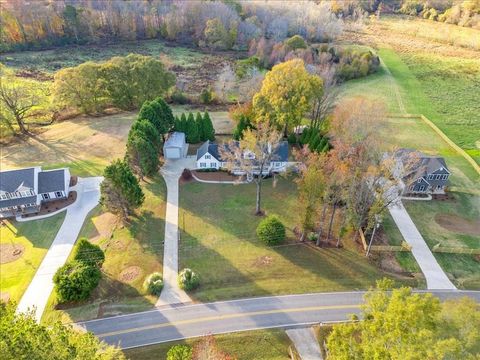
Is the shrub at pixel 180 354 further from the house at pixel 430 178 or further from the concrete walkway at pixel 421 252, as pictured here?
the house at pixel 430 178

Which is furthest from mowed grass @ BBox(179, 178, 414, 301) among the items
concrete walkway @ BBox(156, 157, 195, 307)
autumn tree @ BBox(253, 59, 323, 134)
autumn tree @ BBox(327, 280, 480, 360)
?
autumn tree @ BBox(253, 59, 323, 134)

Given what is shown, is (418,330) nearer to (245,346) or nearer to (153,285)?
(245,346)

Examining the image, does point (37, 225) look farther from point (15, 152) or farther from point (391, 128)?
point (391, 128)

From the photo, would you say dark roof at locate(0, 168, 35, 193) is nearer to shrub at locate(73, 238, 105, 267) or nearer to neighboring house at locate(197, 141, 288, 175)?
shrub at locate(73, 238, 105, 267)

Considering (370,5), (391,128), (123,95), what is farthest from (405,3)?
(123,95)

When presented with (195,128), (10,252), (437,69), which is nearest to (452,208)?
(195,128)

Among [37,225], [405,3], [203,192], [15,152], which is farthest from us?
[405,3]

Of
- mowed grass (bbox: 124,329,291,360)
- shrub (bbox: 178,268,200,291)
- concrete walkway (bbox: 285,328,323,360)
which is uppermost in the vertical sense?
shrub (bbox: 178,268,200,291)

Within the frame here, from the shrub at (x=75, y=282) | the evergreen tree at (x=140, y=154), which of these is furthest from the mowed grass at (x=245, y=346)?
the evergreen tree at (x=140, y=154)
